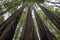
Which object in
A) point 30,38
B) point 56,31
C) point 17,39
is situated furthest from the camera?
point 56,31

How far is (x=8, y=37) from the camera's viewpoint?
3.61 metres

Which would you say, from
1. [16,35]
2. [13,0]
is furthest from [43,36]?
[13,0]

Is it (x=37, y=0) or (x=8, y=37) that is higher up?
(x=8, y=37)

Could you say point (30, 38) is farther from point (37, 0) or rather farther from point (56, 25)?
point (37, 0)

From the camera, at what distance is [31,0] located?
41.1 ft

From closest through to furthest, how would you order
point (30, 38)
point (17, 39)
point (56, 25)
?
point (30, 38)
point (17, 39)
point (56, 25)

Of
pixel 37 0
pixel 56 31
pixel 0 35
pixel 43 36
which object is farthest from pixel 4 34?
pixel 37 0

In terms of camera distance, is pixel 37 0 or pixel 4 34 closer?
pixel 4 34

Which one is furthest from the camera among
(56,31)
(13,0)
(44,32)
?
(13,0)

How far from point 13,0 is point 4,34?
8.80 metres

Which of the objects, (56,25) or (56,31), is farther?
(56,25)

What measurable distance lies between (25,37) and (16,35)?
0.51 m

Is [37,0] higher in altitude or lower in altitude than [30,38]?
lower

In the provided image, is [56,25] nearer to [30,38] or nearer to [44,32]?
[44,32]
